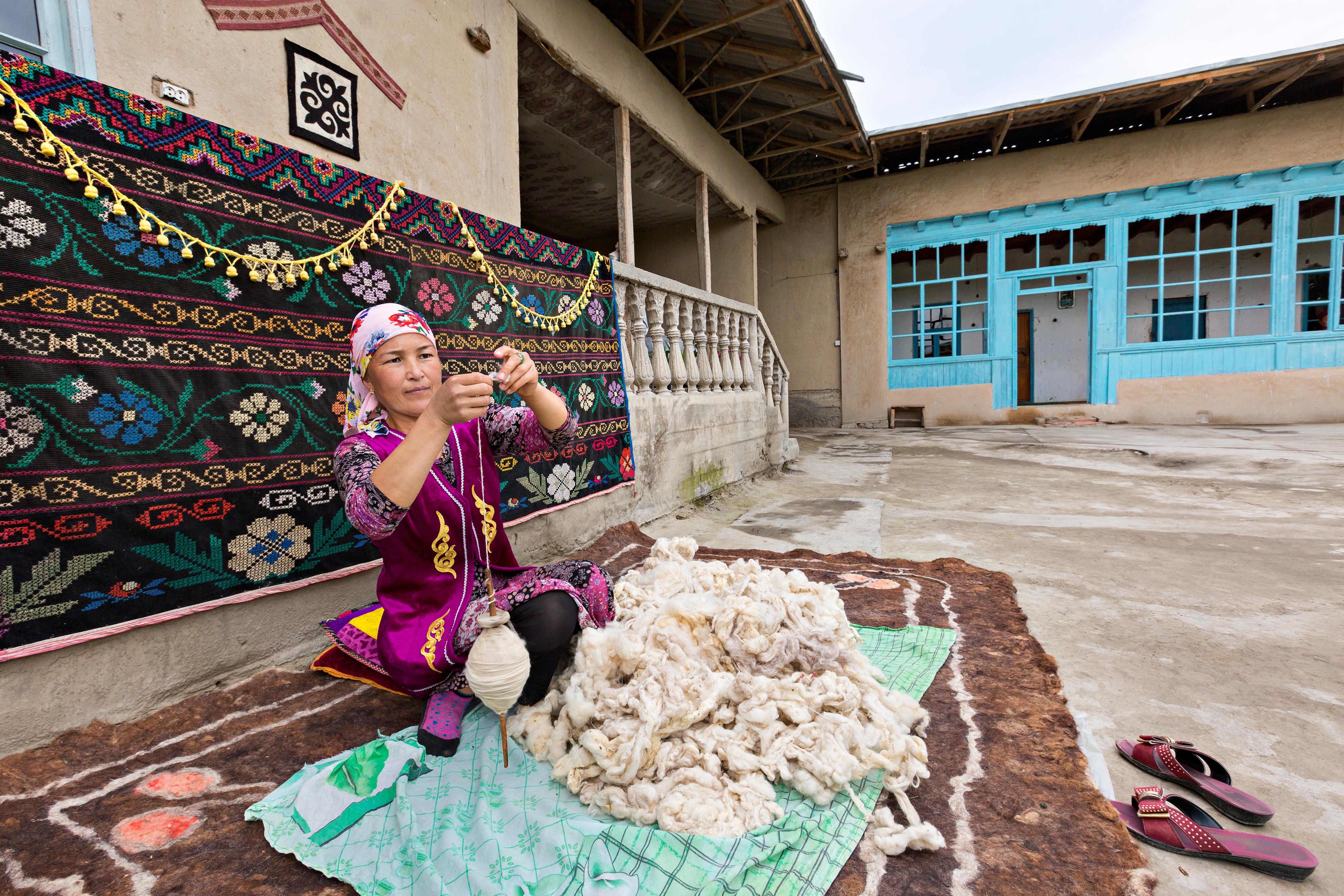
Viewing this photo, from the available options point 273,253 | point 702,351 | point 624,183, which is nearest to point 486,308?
point 273,253

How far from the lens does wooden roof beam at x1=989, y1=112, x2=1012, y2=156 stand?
359 inches

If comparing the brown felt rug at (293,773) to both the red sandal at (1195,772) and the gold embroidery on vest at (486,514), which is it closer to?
the red sandal at (1195,772)

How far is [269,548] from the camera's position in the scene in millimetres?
2100

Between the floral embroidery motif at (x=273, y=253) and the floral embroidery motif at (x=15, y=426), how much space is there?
78 centimetres

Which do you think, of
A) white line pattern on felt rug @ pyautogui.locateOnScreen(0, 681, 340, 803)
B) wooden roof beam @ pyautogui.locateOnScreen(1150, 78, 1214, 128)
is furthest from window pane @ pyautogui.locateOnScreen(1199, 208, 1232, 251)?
white line pattern on felt rug @ pyautogui.locateOnScreen(0, 681, 340, 803)

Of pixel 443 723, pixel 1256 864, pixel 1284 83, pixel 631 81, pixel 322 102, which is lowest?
pixel 1256 864

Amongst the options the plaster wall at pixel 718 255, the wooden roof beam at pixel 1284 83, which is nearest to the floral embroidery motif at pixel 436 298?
the plaster wall at pixel 718 255

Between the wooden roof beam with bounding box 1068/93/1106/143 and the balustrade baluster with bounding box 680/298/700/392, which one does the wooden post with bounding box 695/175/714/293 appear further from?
the wooden roof beam with bounding box 1068/93/1106/143

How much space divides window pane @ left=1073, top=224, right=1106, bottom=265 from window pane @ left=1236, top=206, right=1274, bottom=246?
1.81 meters

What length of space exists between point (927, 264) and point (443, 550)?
12.7m

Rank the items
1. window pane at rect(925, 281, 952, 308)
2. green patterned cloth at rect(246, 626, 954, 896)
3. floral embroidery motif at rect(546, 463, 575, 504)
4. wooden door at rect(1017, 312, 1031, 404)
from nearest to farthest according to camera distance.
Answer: green patterned cloth at rect(246, 626, 954, 896)
floral embroidery motif at rect(546, 463, 575, 504)
window pane at rect(925, 281, 952, 308)
wooden door at rect(1017, 312, 1031, 404)

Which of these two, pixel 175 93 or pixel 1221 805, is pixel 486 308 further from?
pixel 1221 805

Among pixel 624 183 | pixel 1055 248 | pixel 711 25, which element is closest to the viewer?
pixel 711 25

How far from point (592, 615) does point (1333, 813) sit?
188cm
